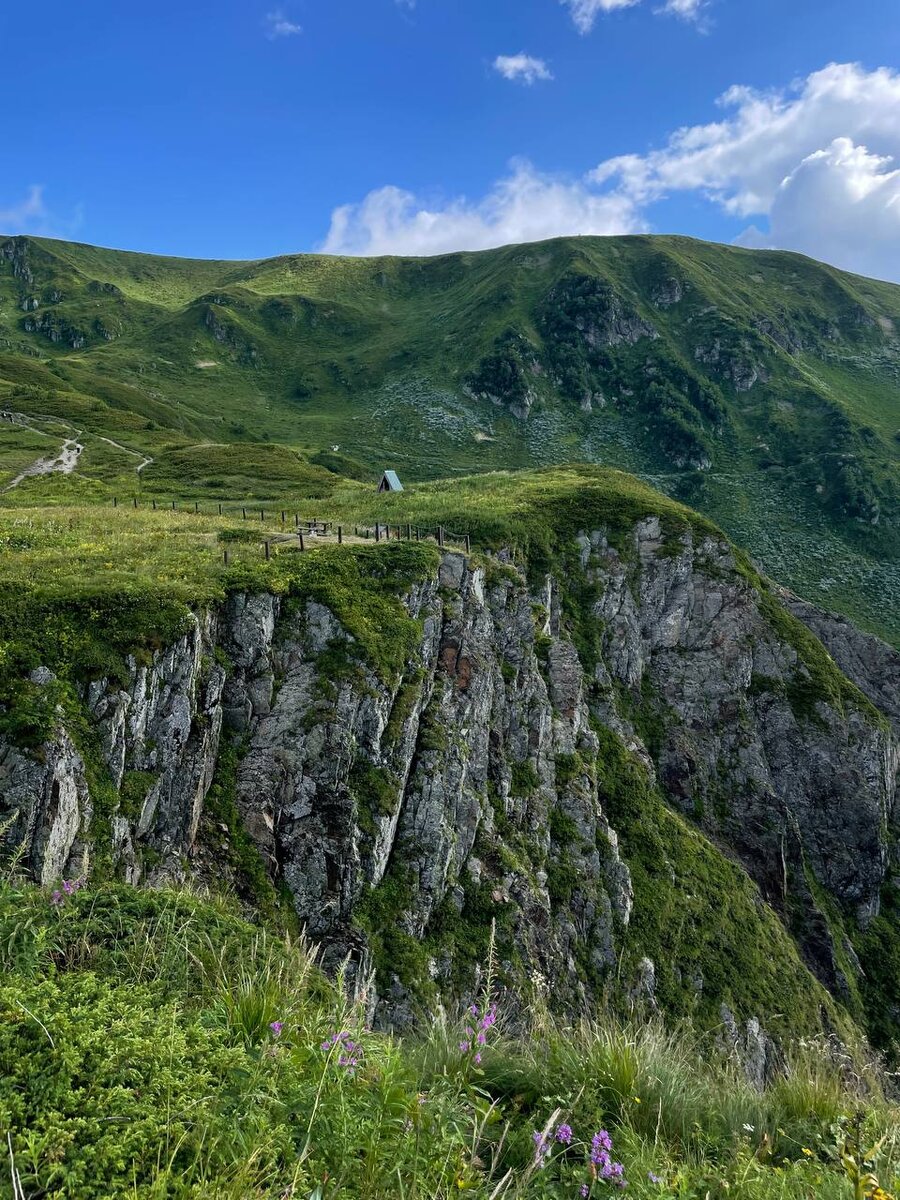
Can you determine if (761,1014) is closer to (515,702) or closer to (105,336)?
(515,702)

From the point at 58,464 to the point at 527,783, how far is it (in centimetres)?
6885

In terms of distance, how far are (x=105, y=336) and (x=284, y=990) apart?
732 ft

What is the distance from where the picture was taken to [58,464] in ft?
234

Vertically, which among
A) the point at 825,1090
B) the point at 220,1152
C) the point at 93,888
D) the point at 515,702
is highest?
the point at 220,1152

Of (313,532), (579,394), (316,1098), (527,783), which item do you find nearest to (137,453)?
(313,532)

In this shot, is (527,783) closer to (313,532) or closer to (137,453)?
(313,532)

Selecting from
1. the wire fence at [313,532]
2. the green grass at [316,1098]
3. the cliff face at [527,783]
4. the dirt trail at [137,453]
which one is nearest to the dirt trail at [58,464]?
the dirt trail at [137,453]

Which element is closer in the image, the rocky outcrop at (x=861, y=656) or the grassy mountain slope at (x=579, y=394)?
the rocky outcrop at (x=861, y=656)

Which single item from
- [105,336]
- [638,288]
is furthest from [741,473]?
[105,336]

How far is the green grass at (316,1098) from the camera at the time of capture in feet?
12.1

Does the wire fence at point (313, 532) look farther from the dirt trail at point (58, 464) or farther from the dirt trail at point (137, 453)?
the dirt trail at point (137, 453)

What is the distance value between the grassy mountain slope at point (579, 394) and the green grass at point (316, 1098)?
9000 centimetres

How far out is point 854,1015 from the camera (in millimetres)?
41438

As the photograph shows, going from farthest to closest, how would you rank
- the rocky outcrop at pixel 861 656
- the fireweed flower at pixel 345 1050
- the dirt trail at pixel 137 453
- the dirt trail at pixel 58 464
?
1. the dirt trail at pixel 137 453
2. the rocky outcrop at pixel 861 656
3. the dirt trail at pixel 58 464
4. the fireweed flower at pixel 345 1050
